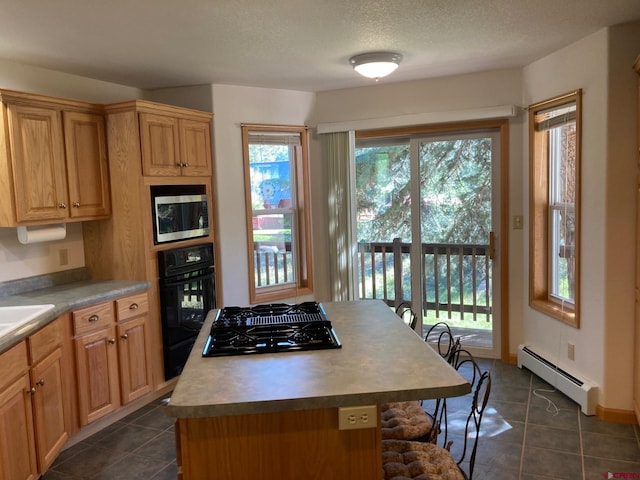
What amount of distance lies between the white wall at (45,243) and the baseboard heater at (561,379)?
351 centimetres

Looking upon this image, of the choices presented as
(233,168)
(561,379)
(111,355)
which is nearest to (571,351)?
(561,379)

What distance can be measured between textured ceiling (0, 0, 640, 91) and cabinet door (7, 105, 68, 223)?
0.43 m

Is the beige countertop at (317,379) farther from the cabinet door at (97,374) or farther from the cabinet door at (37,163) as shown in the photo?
the cabinet door at (37,163)

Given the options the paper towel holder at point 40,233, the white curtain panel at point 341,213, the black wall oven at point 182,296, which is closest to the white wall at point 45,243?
the paper towel holder at point 40,233

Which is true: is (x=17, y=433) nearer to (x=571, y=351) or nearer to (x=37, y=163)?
(x=37, y=163)

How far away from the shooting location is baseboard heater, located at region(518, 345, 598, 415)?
10.4 ft

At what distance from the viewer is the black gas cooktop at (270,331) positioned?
1922mm

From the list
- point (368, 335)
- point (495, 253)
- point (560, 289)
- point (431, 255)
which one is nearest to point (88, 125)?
point (368, 335)

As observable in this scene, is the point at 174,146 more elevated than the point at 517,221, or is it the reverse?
the point at 174,146

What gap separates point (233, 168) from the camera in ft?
13.9

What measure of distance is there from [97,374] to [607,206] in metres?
3.32

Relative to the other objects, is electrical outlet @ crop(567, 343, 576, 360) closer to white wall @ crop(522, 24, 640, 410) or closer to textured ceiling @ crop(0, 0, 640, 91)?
white wall @ crop(522, 24, 640, 410)

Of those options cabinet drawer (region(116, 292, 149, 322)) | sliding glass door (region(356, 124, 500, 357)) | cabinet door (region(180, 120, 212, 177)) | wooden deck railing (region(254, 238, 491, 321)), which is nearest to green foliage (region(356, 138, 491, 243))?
sliding glass door (region(356, 124, 500, 357))

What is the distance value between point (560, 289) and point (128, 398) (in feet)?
10.5
